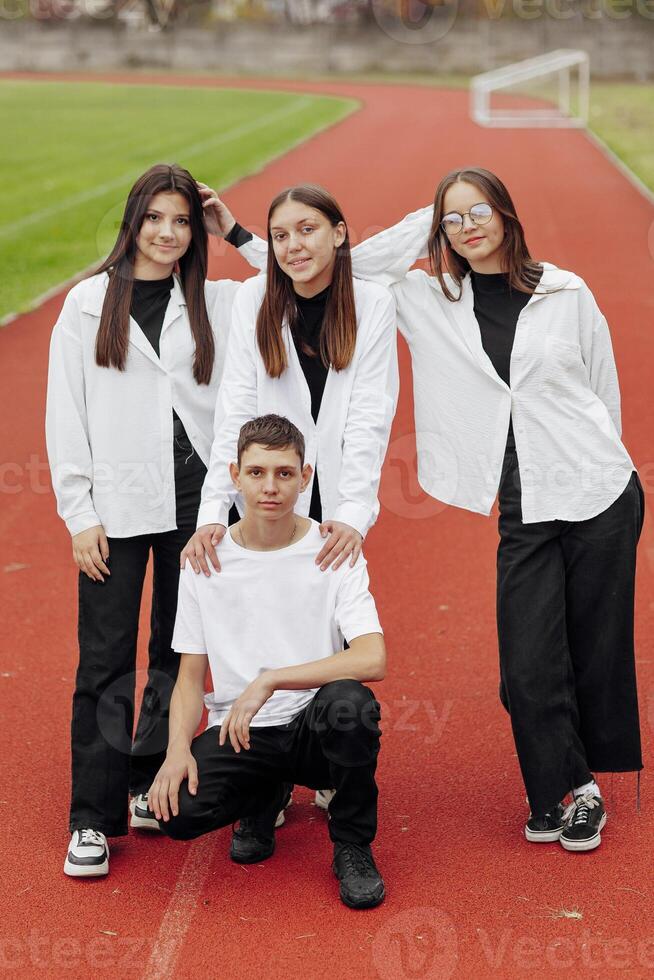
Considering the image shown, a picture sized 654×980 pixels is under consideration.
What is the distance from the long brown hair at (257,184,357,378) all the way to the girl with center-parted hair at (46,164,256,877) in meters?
0.29

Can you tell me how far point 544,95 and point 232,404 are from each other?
41455 mm

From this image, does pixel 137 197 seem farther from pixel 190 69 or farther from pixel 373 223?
pixel 190 69

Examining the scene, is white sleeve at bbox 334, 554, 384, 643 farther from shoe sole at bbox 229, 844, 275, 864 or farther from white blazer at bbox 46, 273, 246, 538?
shoe sole at bbox 229, 844, 275, 864

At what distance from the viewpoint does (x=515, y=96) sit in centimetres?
Result: 4500


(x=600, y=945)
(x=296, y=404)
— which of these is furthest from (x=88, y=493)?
(x=600, y=945)

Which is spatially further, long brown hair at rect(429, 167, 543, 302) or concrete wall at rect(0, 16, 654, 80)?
concrete wall at rect(0, 16, 654, 80)

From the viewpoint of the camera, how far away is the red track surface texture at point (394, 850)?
12.7 ft

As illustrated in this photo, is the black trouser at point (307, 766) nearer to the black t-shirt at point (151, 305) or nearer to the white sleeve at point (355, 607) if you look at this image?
the white sleeve at point (355, 607)

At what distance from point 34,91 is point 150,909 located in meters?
44.2

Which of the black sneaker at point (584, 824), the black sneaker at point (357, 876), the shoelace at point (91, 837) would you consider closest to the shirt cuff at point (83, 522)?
the shoelace at point (91, 837)

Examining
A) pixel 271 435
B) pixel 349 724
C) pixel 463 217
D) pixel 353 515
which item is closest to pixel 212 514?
pixel 271 435

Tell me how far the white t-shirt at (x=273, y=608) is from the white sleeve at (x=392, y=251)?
94cm

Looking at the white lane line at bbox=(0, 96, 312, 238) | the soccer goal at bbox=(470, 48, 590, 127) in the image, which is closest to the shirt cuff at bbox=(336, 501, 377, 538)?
the white lane line at bbox=(0, 96, 312, 238)

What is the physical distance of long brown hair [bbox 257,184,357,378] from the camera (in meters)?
4.27
